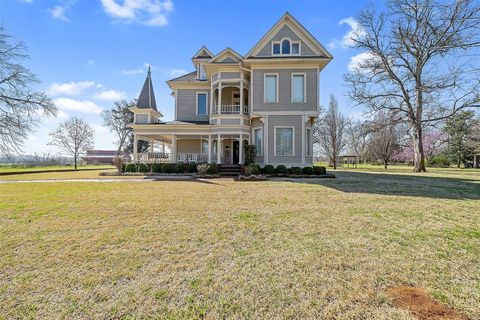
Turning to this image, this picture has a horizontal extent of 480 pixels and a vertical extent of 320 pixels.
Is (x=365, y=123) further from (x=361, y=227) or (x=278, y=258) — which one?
(x=278, y=258)

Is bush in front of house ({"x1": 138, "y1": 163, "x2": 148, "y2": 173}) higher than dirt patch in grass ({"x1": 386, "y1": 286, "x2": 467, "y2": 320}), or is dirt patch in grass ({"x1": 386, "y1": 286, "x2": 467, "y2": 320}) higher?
bush in front of house ({"x1": 138, "y1": 163, "x2": 148, "y2": 173})

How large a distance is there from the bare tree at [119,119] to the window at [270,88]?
35.6m

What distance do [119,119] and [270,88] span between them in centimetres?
3791

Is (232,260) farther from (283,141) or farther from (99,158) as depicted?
(99,158)

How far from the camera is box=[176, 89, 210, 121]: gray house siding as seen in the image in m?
21.9

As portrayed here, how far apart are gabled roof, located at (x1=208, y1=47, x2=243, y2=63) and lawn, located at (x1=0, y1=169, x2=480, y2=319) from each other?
14.8 metres

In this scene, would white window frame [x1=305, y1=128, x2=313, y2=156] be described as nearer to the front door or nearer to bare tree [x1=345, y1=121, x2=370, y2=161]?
the front door

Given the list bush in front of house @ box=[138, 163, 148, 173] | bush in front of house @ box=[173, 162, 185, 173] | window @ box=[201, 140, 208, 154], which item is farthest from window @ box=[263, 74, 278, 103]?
bush in front of house @ box=[138, 163, 148, 173]

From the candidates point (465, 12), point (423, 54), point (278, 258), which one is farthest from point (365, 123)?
point (278, 258)

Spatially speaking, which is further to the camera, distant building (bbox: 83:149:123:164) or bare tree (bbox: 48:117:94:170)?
distant building (bbox: 83:149:123:164)

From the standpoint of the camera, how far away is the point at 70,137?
42.8 meters

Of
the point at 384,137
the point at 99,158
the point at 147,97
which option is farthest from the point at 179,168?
the point at 99,158

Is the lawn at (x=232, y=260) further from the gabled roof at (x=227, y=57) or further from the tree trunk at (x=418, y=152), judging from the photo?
the tree trunk at (x=418, y=152)

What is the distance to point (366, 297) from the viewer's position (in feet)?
9.16
